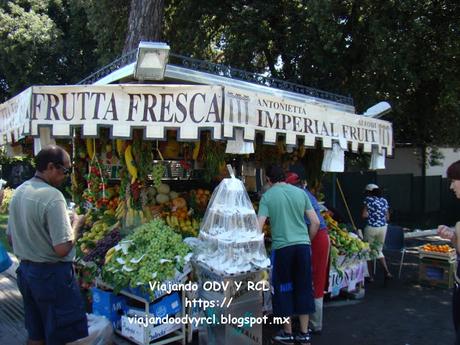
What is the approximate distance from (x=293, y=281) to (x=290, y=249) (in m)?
0.38

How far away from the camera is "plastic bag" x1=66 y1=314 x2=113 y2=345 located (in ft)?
14.2

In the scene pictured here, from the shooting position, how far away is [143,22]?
1166 centimetres

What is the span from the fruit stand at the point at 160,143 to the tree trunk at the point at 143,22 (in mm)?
6014

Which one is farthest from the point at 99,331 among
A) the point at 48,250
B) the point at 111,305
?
the point at 48,250

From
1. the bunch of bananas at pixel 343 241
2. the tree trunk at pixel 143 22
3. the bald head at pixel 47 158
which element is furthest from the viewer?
the tree trunk at pixel 143 22

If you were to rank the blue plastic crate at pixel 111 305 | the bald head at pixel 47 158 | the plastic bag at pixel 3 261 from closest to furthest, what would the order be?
the bald head at pixel 47 158 < the plastic bag at pixel 3 261 < the blue plastic crate at pixel 111 305

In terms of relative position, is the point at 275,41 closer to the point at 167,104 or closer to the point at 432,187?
the point at 432,187

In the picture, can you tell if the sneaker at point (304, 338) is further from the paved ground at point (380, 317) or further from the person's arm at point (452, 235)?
the person's arm at point (452, 235)

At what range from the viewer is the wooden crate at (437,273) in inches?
285

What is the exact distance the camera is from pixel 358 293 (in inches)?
261

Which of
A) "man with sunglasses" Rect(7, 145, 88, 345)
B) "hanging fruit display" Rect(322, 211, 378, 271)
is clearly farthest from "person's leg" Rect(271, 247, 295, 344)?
"man with sunglasses" Rect(7, 145, 88, 345)

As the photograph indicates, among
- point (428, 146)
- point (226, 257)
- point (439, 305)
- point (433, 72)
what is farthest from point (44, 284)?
point (428, 146)

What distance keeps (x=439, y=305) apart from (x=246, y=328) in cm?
353

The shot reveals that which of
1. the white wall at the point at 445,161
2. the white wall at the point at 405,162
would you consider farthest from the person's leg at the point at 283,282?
the white wall at the point at 445,161
